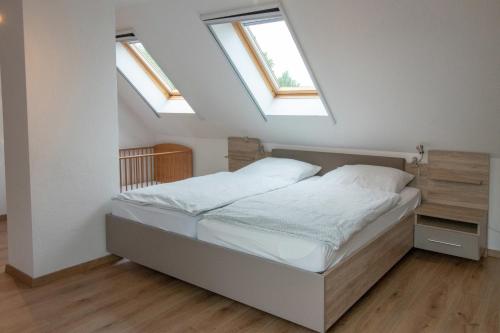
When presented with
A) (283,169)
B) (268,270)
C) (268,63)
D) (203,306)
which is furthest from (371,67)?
(203,306)

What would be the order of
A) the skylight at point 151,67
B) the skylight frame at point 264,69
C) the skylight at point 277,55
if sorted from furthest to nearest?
the skylight at point 151,67 → the skylight frame at point 264,69 → the skylight at point 277,55

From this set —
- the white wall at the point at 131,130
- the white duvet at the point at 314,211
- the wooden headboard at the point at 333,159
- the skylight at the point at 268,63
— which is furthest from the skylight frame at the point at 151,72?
the white duvet at the point at 314,211

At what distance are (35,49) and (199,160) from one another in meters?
2.86

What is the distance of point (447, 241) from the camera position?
3322 mm

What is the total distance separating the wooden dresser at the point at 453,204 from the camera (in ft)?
10.8

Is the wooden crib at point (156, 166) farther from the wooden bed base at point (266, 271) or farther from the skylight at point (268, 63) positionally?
the wooden bed base at point (266, 271)

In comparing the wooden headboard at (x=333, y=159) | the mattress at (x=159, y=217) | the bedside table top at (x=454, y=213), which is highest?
the wooden headboard at (x=333, y=159)

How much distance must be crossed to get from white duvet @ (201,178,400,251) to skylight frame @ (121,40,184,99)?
7.22 ft

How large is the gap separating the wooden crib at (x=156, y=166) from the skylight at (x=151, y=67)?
2.47ft

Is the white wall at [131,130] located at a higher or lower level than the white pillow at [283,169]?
higher

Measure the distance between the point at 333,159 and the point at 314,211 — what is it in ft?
5.29

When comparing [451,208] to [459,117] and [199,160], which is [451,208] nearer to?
[459,117]

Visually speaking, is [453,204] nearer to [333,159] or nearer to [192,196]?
[333,159]

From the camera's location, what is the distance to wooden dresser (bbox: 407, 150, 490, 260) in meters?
3.28
